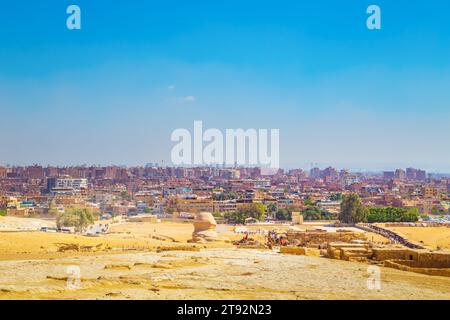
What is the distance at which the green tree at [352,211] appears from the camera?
50438 millimetres

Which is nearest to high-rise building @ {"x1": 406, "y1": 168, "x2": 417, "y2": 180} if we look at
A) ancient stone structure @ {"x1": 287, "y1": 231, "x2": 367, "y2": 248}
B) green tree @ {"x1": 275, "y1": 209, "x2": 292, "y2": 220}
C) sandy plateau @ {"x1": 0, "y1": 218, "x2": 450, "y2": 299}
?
green tree @ {"x1": 275, "y1": 209, "x2": 292, "y2": 220}

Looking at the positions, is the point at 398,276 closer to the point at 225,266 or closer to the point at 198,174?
the point at 225,266

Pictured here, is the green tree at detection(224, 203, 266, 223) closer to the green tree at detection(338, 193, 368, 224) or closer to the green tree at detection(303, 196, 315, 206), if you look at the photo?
the green tree at detection(338, 193, 368, 224)

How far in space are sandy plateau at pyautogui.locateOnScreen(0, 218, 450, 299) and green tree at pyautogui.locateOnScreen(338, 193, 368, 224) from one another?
33.2m

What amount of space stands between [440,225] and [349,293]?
40415 mm

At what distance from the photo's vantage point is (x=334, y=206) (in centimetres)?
6806

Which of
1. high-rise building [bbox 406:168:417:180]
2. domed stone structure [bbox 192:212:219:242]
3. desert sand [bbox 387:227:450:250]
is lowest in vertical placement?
desert sand [bbox 387:227:450:250]

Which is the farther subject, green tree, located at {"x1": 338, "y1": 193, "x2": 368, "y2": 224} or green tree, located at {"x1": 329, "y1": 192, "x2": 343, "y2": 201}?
green tree, located at {"x1": 329, "y1": 192, "x2": 343, "y2": 201}

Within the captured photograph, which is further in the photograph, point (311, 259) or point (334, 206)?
point (334, 206)

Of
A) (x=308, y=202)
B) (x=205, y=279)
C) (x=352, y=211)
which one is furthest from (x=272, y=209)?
(x=205, y=279)

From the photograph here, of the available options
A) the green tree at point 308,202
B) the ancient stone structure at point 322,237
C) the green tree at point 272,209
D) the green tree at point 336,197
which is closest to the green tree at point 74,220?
the ancient stone structure at point 322,237

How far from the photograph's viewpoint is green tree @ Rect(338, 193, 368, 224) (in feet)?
165
